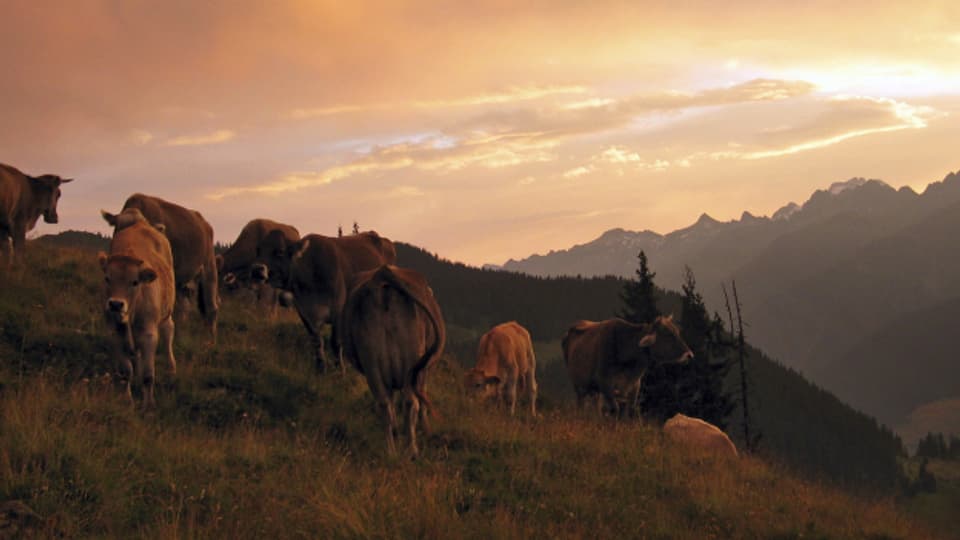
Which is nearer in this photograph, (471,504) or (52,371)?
(471,504)

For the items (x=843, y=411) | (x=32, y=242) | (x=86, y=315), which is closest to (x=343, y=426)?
(x=86, y=315)

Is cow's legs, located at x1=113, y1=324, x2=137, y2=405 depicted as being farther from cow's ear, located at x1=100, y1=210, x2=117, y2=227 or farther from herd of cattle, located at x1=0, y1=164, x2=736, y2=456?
cow's ear, located at x1=100, y1=210, x2=117, y2=227

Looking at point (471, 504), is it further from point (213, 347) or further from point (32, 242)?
point (32, 242)

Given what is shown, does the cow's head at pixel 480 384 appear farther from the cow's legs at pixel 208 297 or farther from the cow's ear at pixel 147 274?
the cow's ear at pixel 147 274

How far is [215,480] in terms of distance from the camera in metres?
8.41

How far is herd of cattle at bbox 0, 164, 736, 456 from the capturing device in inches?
435

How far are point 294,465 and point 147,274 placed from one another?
3.51 meters

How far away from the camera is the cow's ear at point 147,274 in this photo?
419 inches

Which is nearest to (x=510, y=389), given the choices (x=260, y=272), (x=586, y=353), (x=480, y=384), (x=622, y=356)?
(x=480, y=384)

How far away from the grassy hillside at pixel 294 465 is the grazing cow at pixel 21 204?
1243mm

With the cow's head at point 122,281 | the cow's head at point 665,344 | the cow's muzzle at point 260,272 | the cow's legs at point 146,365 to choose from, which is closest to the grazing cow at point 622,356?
the cow's head at point 665,344

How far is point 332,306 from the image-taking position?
1518 cm

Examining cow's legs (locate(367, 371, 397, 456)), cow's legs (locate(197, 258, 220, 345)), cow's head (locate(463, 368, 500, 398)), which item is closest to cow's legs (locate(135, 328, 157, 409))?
cow's legs (locate(367, 371, 397, 456))

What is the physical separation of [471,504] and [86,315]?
9068mm
